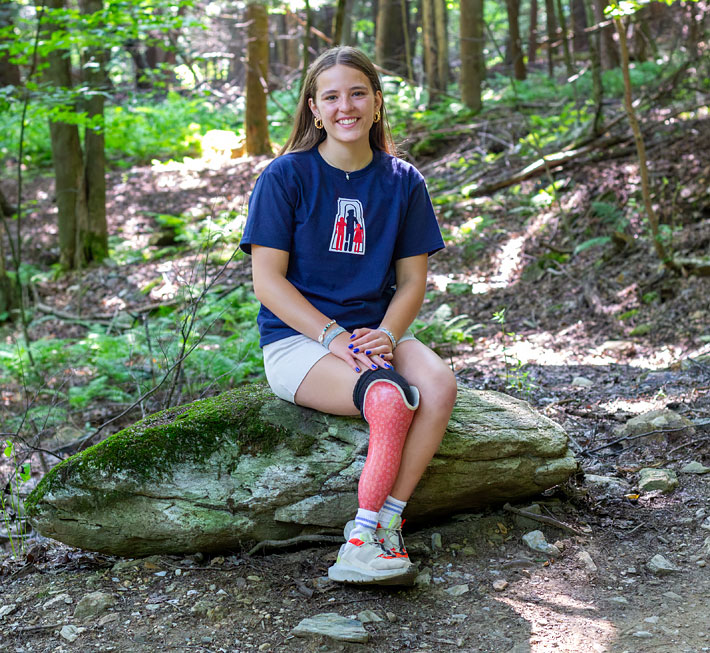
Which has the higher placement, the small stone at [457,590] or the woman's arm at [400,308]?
the woman's arm at [400,308]

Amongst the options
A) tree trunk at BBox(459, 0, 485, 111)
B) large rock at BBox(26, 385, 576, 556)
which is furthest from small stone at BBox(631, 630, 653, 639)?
tree trunk at BBox(459, 0, 485, 111)

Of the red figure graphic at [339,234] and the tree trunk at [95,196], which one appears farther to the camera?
the tree trunk at [95,196]

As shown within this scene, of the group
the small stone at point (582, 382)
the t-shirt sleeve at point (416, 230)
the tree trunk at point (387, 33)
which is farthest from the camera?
the tree trunk at point (387, 33)

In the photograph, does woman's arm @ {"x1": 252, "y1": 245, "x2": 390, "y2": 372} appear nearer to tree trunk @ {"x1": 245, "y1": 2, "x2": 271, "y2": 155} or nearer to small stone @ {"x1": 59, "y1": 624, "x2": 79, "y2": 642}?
small stone @ {"x1": 59, "y1": 624, "x2": 79, "y2": 642}

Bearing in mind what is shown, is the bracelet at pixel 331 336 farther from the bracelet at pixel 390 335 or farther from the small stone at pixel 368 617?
the small stone at pixel 368 617

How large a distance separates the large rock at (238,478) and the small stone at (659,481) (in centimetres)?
65

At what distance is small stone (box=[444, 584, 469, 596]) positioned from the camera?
9.06ft

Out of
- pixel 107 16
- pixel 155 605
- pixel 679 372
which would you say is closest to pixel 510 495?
pixel 155 605

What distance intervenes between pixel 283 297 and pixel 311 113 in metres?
0.94

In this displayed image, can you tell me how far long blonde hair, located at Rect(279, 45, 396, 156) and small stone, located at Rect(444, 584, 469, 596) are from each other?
2.05 meters

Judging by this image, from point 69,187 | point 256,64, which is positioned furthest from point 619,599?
point 256,64

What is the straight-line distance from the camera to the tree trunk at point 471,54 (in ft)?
40.3

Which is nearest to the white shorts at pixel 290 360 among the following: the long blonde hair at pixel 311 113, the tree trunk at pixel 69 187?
the long blonde hair at pixel 311 113

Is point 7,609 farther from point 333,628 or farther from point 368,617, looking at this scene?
point 368,617
